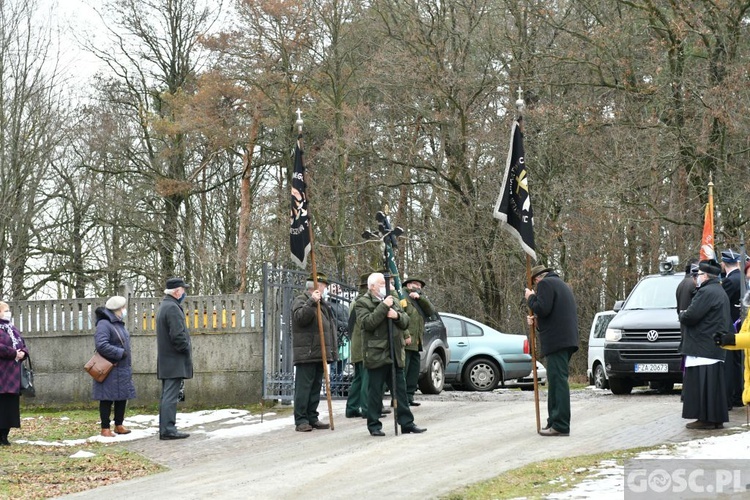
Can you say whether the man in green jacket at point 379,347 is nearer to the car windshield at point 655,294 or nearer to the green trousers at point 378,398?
the green trousers at point 378,398

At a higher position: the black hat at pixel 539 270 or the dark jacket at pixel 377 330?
the black hat at pixel 539 270

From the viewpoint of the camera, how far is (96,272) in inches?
1487

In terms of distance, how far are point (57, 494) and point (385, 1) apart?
24.1 meters

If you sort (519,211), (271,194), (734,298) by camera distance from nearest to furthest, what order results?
(519,211)
(734,298)
(271,194)

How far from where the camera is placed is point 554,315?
1303cm

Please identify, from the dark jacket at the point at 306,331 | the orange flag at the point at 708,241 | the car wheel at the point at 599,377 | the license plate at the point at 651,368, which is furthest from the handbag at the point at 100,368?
the car wheel at the point at 599,377

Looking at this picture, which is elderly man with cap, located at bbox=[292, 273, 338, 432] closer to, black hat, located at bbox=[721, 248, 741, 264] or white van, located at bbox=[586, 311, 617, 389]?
black hat, located at bbox=[721, 248, 741, 264]

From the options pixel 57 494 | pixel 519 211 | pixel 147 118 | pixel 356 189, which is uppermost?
pixel 147 118

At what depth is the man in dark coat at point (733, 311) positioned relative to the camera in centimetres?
1489

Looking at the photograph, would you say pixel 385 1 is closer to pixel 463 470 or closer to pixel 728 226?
pixel 728 226

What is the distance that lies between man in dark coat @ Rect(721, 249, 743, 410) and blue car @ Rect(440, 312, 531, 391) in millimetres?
6695

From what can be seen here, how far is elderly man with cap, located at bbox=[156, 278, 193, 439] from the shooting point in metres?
15.1

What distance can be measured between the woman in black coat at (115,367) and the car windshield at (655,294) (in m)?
8.46

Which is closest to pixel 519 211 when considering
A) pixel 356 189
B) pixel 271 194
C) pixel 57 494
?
pixel 57 494
